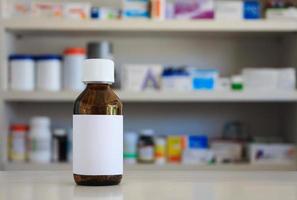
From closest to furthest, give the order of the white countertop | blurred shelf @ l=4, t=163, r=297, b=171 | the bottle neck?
1. the white countertop
2. the bottle neck
3. blurred shelf @ l=4, t=163, r=297, b=171

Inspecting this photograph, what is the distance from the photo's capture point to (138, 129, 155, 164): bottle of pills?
6.45ft

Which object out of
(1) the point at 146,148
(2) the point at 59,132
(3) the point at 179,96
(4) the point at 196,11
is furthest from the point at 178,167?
(4) the point at 196,11

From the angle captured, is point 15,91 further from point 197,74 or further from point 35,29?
point 197,74

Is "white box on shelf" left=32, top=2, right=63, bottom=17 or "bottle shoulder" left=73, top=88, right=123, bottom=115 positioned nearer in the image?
"bottle shoulder" left=73, top=88, right=123, bottom=115

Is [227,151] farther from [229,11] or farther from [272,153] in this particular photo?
[229,11]

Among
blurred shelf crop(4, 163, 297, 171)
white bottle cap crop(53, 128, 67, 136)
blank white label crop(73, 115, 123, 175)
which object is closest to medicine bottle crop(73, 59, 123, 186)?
blank white label crop(73, 115, 123, 175)

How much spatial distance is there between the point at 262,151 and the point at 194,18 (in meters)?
0.56

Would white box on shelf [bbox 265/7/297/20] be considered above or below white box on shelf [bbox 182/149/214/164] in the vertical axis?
above

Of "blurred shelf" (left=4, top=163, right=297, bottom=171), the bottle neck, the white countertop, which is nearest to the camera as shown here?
the white countertop

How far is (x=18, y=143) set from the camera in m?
1.99

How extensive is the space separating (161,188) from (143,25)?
1.51 meters

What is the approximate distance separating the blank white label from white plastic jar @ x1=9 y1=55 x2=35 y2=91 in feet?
4.94

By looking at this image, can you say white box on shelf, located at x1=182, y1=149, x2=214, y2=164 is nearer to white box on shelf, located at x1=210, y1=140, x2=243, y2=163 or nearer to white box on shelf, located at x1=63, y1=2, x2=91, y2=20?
white box on shelf, located at x1=210, y1=140, x2=243, y2=163

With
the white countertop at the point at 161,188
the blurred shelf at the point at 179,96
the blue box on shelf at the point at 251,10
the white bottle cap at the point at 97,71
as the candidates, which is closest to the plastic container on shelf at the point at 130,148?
the blurred shelf at the point at 179,96
